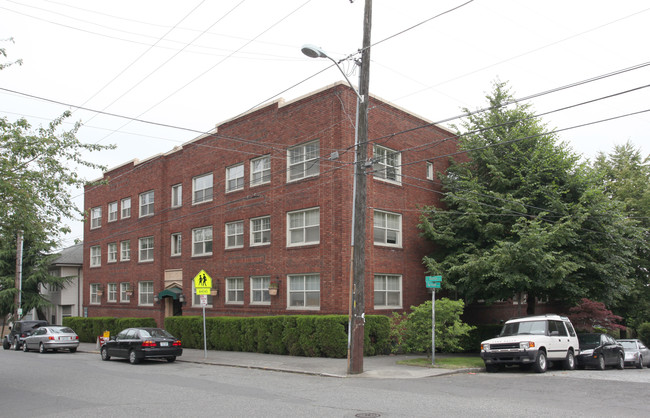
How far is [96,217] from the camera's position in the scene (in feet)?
135

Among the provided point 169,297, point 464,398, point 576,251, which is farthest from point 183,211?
point 464,398

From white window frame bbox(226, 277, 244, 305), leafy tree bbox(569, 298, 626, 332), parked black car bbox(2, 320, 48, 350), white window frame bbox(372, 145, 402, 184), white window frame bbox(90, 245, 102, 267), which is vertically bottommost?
parked black car bbox(2, 320, 48, 350)

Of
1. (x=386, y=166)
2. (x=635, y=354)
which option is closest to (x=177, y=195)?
(x=386, y=166)

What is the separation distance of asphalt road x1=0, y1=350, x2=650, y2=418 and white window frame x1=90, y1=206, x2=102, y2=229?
2470cm

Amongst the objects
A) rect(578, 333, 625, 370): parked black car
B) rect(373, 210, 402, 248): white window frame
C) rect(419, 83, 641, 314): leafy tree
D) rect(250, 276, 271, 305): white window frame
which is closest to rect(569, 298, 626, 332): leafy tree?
rect(419, 83, 641, 314): leafy tree

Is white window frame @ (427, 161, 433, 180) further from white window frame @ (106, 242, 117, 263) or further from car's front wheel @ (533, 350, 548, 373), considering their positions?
white window frame @ (106, 242, 117, 263)

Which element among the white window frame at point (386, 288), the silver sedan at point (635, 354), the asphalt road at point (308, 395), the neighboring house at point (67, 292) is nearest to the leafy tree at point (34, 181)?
the asphalt road at point (308, 395)

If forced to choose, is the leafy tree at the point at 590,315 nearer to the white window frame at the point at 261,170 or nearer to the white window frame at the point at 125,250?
the white window frame at the point at 261,170

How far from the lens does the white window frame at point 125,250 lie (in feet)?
122

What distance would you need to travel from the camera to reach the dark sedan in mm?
20562

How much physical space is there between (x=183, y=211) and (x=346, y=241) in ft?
42.6

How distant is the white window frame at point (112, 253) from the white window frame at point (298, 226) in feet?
61.2

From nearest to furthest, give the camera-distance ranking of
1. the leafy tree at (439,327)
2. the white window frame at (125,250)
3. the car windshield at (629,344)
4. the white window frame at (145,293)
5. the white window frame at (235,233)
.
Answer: the leafy tree at (439,327), the car windshield at (629,344), the white window frame at (235,233), the white window frame at (145,293), the white window frame at (125,250)

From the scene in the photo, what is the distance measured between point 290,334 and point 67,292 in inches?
1179
